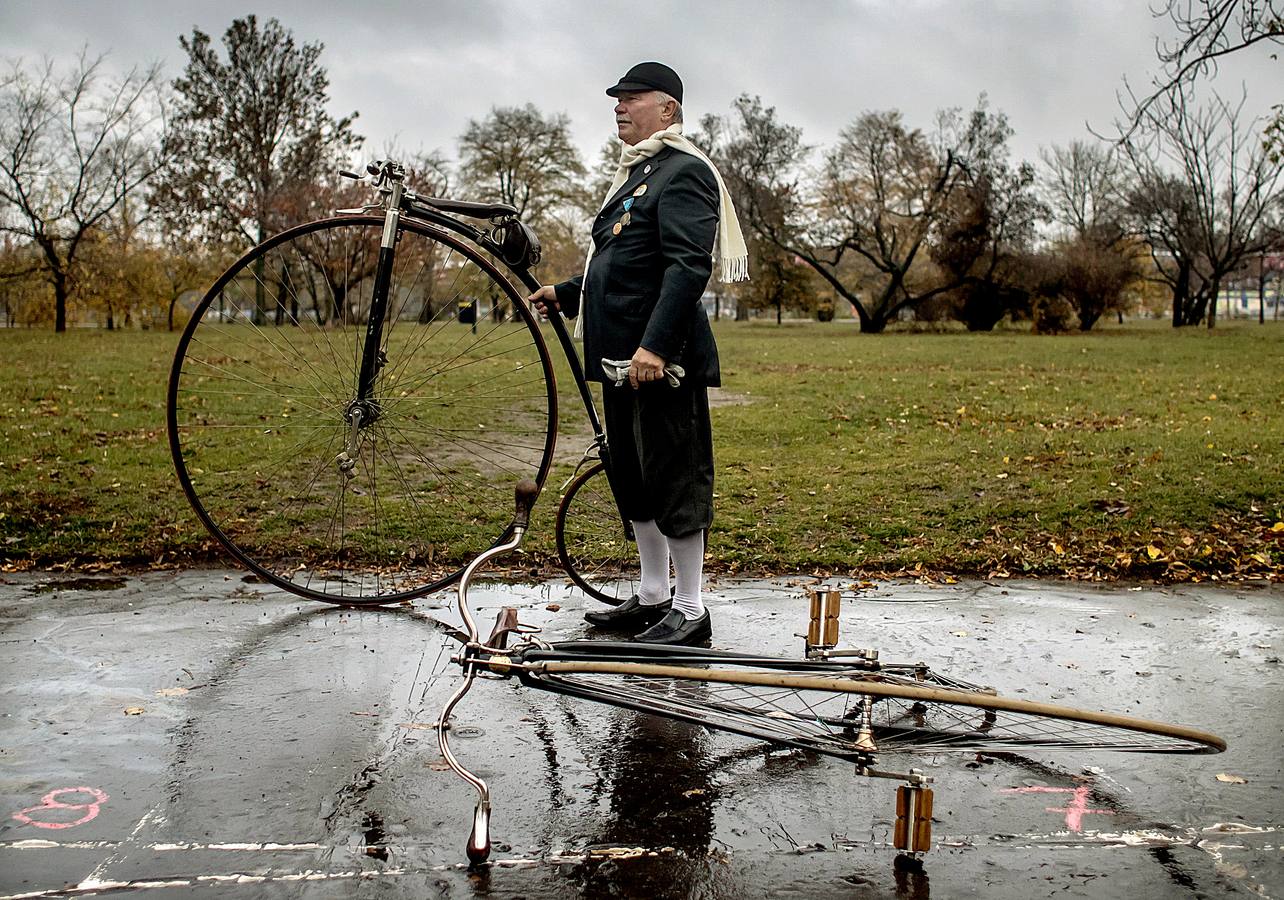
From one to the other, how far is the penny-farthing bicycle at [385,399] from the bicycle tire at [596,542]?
0.04 feet

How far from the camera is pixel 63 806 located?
124 inches

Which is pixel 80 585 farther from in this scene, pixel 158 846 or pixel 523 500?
pixel 158 846

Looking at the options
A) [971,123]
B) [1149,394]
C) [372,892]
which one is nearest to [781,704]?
[372,892]

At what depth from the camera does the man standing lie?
416 cm

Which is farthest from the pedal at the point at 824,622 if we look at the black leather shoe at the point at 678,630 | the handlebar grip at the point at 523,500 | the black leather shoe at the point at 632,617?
the black leather shoe at the point at 632,617

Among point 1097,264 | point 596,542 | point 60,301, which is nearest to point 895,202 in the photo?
point 1097,264

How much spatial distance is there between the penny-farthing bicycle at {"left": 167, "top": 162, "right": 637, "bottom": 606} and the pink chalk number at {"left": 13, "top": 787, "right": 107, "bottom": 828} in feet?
5.86

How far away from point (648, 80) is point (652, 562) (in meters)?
1.92

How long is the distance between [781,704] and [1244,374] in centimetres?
1807

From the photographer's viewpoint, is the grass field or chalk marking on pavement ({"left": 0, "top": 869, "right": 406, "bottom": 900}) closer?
chalk marking on pavement ({"left": 0, "top": 869, "right": 406, "bottom": 900})

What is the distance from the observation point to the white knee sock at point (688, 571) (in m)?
4.58

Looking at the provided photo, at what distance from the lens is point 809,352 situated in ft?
87.6

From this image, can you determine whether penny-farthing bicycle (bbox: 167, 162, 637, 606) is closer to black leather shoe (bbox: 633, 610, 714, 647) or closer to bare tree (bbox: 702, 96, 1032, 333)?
black leather shoe (bbox: 633, 610, 714, 647)

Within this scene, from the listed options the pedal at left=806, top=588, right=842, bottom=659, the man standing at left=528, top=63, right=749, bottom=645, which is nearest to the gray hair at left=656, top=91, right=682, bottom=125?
the man standing at left=528, top=63, right=749, bottom=645
